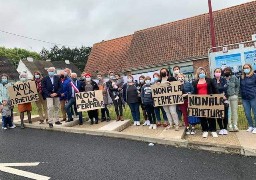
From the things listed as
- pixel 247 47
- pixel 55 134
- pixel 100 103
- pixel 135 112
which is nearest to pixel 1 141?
pixel 55 134

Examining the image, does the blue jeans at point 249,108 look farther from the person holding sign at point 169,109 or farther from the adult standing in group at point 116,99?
the adult standing in group at point 116,99

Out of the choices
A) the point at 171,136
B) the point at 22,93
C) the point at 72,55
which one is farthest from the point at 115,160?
the point at 72,55

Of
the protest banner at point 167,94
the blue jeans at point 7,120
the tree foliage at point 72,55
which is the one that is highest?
the tree foliage at point 72,55

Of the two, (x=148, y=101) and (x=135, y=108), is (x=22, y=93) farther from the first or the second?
(x=148, y=101)

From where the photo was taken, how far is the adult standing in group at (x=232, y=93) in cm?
912

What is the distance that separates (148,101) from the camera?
10.3 metres

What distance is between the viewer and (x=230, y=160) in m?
7.12

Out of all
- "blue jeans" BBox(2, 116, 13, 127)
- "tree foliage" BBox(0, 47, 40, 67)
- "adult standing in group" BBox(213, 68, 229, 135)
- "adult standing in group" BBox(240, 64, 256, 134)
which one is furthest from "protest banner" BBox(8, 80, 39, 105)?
"tree foliage" BBox(0, 47, 40, 67)

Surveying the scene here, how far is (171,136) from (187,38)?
2168cm

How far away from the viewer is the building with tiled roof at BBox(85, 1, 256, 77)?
1069 inches

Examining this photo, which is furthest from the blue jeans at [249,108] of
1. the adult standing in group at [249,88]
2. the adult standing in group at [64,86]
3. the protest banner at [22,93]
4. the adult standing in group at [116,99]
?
the protest banner at [22,93]

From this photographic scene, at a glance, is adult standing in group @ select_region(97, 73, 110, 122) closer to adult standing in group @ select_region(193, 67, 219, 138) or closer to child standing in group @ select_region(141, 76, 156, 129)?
child standing in group @ select_region(141, 76, 156, 129)

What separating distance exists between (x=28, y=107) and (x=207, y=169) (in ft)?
25.6

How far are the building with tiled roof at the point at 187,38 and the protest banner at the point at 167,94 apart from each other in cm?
1786
